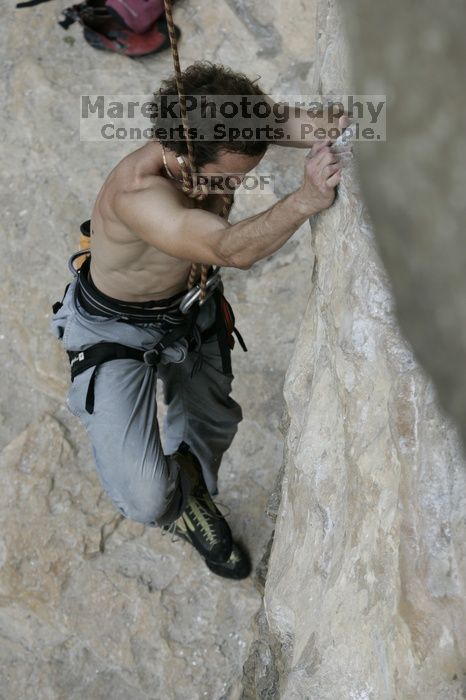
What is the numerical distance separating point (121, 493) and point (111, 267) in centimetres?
71

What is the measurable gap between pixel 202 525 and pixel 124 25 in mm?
2684

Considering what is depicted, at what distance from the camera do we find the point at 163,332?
269cm

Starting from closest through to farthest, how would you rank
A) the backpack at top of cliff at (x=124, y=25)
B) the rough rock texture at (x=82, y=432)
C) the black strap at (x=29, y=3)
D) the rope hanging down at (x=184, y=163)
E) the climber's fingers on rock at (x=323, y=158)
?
the climber's fingers on rock at (x=323, y=158) < the rope hanging down at (x=184, y=163) < the rough rock texture at (x=82, y=432) < the backpack at top of cliff at (x=124, y=25) < the black strap at (x=29, y=3)

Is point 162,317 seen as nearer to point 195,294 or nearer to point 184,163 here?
point 195,294

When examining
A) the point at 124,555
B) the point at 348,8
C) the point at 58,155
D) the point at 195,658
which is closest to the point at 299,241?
the point at 58,155

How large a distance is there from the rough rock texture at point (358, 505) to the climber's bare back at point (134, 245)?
453 mm

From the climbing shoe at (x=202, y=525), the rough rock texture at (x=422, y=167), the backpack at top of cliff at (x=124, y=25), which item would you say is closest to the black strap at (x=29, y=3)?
the backpack at top of cliff at (x=124, y=25)

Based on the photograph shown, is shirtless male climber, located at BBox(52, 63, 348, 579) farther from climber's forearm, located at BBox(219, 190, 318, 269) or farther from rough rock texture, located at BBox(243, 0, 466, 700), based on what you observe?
rough rock texture, located at BBox(243, 0, 466, 700)

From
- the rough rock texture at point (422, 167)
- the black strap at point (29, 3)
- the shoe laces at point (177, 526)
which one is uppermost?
the rough rock texture at point (422, 167)

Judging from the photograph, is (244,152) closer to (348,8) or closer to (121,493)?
(121,493)

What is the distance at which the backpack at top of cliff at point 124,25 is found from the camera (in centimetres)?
428

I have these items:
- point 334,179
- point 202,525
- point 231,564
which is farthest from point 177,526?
point 334,179

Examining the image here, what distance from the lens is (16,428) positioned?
138 inches

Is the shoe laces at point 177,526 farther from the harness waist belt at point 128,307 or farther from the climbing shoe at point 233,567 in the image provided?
the harness waist belt at point 128,307
